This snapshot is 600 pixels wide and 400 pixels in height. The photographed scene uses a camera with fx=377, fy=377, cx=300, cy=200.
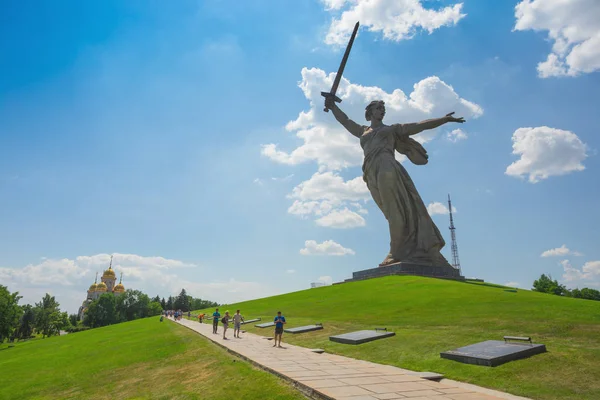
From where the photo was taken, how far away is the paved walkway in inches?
262

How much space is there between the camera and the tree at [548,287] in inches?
2399

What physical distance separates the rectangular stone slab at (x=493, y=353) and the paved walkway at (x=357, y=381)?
3.71 ft

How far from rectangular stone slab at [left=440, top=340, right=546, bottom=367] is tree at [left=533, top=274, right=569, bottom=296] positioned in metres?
61.2

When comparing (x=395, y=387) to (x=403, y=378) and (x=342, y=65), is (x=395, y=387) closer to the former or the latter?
(x=403, y=378)

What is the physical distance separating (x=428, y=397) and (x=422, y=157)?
3383 centimetres

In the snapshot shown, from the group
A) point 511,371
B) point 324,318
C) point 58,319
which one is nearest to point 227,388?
point 511,371

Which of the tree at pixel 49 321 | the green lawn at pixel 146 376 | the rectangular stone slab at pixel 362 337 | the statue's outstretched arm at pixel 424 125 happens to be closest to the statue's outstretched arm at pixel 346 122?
the statue's outstretched arm at pixel 424 125

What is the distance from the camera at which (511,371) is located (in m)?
8.05

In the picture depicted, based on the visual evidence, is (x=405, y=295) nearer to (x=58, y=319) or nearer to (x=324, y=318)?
(x=324, y=318)

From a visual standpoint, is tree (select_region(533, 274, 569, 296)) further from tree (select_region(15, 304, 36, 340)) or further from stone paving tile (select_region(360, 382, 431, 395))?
tree (select_region(15, 304, 36, 340))

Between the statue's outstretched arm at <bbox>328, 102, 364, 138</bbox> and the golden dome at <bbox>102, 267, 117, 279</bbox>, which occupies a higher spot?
the statue's outstretched arm at <bbox>328, 102, 364, 138</bbox>

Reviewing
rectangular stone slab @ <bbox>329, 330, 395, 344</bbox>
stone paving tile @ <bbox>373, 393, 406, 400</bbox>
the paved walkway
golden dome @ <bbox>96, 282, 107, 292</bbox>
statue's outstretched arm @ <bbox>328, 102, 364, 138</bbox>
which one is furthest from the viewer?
golden dome @ <bbox>96, 282, 107, 292</bbox>

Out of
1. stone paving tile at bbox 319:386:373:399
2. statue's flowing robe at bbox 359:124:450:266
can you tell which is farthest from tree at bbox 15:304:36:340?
stone paving tile at bbox 319:386:373:399

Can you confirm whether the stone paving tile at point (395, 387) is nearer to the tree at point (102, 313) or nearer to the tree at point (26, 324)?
the tree at point (102, 313)
